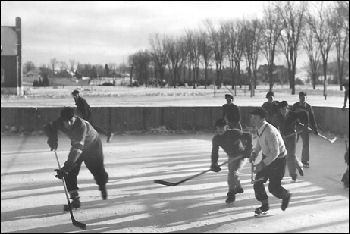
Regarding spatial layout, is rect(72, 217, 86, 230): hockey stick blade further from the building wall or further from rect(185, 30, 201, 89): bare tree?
the building wall

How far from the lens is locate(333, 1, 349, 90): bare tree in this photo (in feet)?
10.5

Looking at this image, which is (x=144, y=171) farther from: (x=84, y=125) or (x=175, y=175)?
(x=84, y=125)

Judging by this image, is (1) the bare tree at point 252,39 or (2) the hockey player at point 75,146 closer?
(2) the hockey player at point 75,146

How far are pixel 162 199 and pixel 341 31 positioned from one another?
8.27ft

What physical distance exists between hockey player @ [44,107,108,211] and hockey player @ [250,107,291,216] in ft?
4.68

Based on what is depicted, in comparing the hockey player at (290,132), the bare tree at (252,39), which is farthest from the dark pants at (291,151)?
the bare tree at (252,39)

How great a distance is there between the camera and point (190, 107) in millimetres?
12406

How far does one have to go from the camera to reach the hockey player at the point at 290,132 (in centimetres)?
600

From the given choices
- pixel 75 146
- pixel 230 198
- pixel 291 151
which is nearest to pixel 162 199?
pixel 230 198

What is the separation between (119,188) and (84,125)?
5.39 feet

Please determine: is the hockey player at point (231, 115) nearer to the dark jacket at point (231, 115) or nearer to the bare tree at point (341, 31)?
the dark jacket at point (231, 115)

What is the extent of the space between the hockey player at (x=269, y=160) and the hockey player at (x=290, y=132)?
171cm

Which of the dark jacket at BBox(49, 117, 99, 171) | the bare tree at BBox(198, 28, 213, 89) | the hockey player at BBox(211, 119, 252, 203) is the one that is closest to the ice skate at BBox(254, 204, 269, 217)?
the hockey player at BBox(211, 119, 252, 203)

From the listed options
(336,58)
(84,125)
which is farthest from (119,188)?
(336,58)
